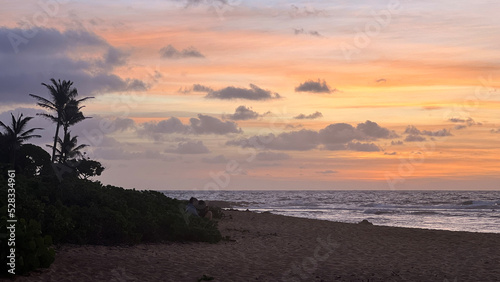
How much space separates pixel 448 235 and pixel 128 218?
14.3 metres

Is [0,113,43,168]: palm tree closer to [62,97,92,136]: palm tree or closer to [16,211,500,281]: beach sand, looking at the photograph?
[62,97,92,136]: palm tree

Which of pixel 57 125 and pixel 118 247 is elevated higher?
pixel 57 125

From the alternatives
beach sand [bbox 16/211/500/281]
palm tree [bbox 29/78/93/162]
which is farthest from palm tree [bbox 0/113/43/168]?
beach sand [bbox 16/211/500/281]

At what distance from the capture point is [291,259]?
50.4ft

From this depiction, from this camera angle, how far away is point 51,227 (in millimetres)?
14344

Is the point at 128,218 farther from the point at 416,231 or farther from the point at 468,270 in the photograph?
the point at 416,231

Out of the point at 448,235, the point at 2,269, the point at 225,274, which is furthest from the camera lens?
the point at 448,235

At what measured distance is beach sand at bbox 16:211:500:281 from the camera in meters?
12.3

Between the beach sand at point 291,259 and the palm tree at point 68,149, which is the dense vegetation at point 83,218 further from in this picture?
the palm tree at point 68,149

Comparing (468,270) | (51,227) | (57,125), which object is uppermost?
(57,125)

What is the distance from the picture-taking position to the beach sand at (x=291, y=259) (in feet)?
40.4

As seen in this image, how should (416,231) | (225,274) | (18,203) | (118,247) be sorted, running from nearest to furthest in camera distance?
1. (225,274)
2. (18,203)
3. (118,247)
4. (416,231)

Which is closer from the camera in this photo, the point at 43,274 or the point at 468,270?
the point at 43,274

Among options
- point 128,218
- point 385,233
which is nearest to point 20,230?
point 128,218
